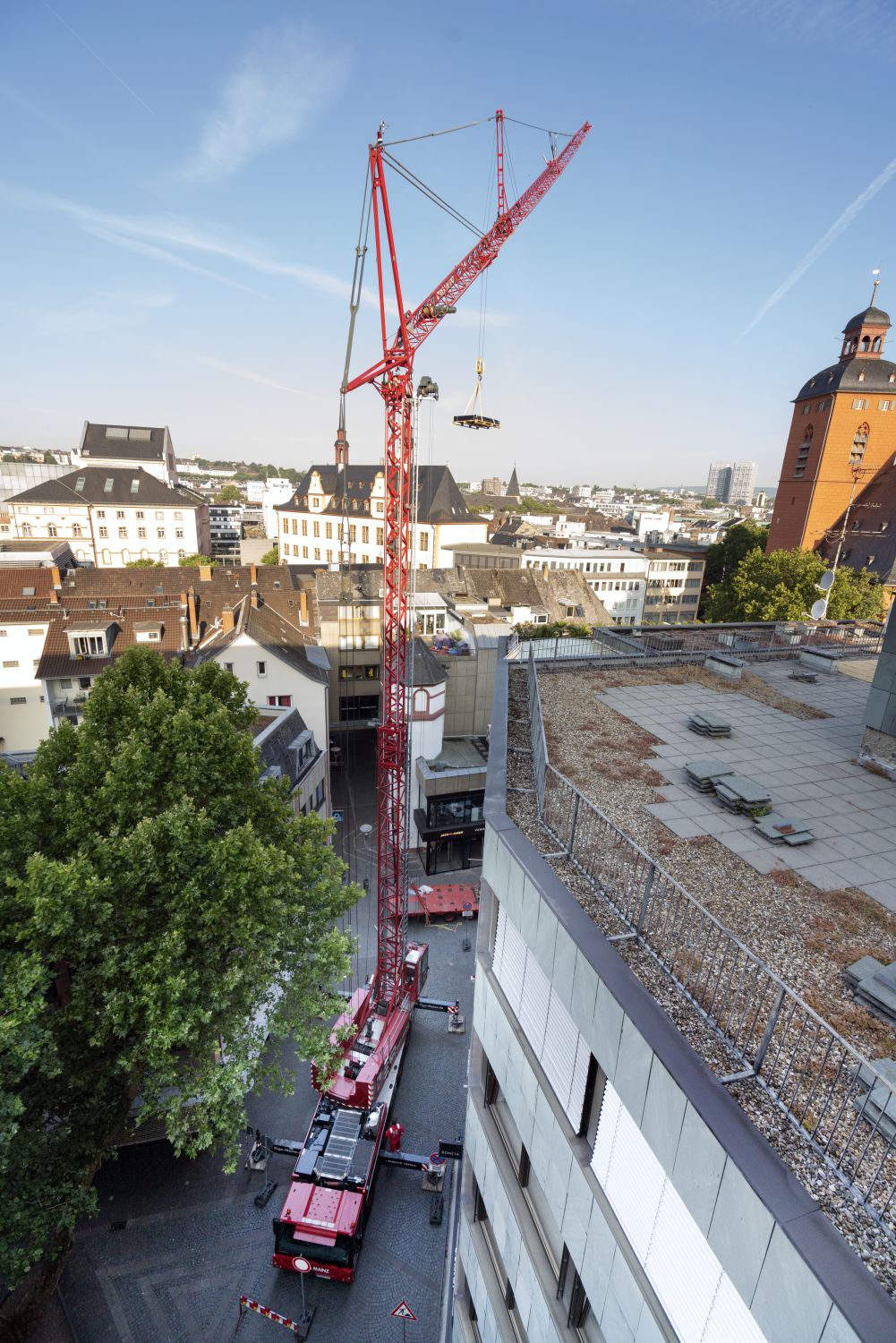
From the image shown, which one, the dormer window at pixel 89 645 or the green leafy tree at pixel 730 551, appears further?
the green leafy tree at pixel 730 551

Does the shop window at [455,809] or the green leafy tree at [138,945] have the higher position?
the green leafy tree at [138,945]

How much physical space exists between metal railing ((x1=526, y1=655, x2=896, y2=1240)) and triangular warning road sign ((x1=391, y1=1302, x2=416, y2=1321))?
1407 cm

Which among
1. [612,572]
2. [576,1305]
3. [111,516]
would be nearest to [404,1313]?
[576,1305]

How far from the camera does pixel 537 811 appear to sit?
944 centimetres

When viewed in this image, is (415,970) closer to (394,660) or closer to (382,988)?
(382,988)

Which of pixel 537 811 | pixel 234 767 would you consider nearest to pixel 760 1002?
pixel 537 811

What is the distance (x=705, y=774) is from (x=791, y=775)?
218 cm

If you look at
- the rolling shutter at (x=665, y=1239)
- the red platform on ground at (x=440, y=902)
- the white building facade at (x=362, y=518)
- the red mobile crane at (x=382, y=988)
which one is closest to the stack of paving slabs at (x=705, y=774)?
the rolling shutter at (x=665, y=1239)

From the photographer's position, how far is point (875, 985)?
642 centimetres

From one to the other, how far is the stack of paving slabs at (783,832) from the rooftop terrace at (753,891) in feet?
0.44

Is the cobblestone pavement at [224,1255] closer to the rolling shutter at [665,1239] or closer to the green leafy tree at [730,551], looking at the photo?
the rolling shutter at [665,1239]

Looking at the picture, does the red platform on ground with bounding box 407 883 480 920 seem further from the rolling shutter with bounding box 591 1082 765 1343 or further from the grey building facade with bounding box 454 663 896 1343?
the rolling shutter with bounding box 591 1082 765 1343

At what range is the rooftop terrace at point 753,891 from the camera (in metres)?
4.93

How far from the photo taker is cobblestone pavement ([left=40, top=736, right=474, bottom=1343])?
14539mm
